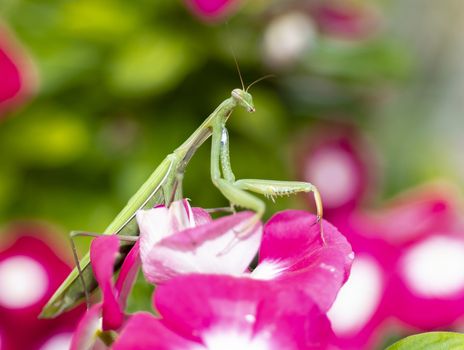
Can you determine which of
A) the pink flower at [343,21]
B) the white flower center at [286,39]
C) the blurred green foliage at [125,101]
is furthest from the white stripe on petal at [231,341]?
the pink flower at [343,21]

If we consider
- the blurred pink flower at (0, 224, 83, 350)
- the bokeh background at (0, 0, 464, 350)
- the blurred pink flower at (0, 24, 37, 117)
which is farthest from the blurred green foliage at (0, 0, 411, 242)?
the blurred pink flower at (0, 224, 83, 350)

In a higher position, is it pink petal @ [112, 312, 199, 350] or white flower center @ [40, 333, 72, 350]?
pink petal @ [112, 312, 199, 350]

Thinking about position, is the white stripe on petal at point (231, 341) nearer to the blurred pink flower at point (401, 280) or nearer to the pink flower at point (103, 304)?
the pink flower at point (103, 304)

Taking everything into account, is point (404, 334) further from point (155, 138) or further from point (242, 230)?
point (155, 138)

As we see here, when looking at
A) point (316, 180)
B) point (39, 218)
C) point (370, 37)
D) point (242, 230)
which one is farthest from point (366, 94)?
point (242, 230)

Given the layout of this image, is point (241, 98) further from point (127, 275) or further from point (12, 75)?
point (12, 75)

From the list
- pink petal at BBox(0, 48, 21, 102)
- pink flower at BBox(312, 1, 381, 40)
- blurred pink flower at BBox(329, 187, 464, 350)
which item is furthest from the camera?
pink flower at BBox(312, 1, 381, 40)

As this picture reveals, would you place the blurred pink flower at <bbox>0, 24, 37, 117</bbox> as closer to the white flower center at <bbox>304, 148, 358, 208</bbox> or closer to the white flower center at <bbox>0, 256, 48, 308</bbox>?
the white flower center at <bbox>0, 256, 48, 308</bbox>
